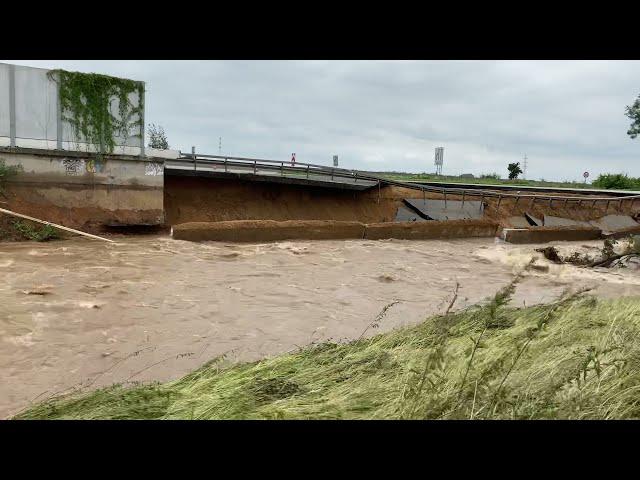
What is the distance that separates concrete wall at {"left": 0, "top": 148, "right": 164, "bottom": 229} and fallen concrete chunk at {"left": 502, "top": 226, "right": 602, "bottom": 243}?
15.0m

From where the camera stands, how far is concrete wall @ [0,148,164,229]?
51.0 ft

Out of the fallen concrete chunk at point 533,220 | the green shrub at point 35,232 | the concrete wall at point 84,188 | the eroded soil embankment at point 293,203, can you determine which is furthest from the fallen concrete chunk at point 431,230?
the green shrub at point 35,232

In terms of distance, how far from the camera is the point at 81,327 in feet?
24.9

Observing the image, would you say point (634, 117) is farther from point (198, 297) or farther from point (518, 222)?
point (198, 297)

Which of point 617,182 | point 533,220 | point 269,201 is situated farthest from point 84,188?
point 617,182

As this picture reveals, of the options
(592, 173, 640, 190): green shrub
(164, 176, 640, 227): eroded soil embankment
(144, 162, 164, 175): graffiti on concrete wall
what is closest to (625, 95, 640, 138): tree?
(592, 173, 640, 190): green shrub

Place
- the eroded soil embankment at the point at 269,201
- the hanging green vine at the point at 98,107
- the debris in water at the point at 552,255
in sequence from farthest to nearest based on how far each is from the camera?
the eroded soil embankment at the point at 269,201 → the debris in water at the point at 552,255 → the hanging green vine at the point at 98,107

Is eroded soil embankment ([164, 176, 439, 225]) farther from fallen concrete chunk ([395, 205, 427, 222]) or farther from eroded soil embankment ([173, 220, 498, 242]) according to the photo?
eroded soil embankment ([173, 220, 498, 242])

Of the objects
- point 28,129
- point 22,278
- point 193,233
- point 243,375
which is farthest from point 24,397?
point 28,129

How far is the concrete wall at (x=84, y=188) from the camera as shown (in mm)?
15555

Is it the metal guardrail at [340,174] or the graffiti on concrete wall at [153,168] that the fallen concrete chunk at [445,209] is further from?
the graffiti on concrete wall at [153,168]

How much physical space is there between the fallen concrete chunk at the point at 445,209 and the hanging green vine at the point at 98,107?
1297 cm

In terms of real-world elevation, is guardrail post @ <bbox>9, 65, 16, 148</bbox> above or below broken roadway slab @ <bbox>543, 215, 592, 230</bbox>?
above
